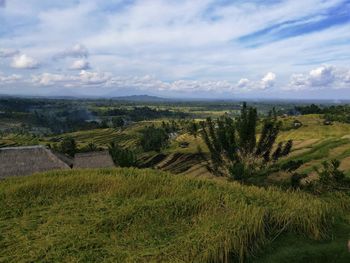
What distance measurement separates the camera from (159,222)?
22.7 ft

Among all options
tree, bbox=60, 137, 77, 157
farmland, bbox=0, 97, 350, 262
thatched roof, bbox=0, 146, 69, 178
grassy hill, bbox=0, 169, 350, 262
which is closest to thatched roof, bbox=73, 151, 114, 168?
thatched roof, bbox=0, 146, 69, 178

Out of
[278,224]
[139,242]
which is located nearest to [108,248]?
[139,242]

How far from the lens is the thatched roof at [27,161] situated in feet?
83.0

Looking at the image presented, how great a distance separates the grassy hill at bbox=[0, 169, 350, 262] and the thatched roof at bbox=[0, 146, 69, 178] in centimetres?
1760

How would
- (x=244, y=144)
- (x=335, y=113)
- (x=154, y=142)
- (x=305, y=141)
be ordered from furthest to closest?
(x=335, y=113) < (x=154, y=142) < (x=305, y=141) < (x=244, y=144)

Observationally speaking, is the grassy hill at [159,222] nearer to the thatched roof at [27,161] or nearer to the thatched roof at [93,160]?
the thatched roof at [27,161]

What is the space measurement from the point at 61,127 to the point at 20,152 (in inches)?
5301

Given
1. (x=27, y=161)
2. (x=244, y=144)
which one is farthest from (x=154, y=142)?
(x=244, y=144)

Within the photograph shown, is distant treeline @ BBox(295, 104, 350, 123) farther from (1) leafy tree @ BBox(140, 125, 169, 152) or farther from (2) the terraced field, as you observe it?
(1) leafy tree @ BBox(140, 125, 169, 152)

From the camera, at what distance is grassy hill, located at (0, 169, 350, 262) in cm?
582

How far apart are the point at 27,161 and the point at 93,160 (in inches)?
227

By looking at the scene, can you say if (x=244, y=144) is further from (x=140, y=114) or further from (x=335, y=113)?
(x=140, y=114)

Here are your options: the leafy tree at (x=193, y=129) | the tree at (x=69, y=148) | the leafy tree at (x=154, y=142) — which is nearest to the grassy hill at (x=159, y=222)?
the tree at (x=69, y=148)

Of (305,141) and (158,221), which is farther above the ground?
(158,221)
